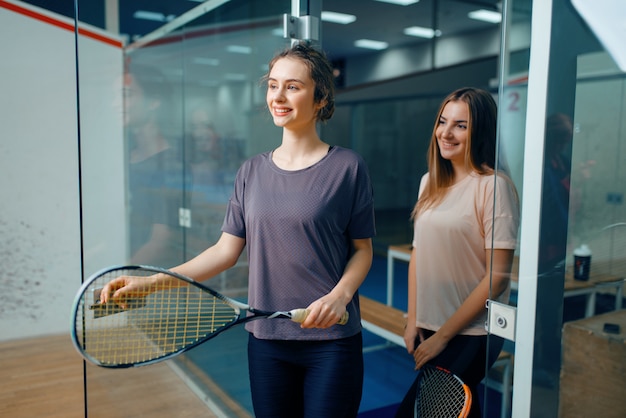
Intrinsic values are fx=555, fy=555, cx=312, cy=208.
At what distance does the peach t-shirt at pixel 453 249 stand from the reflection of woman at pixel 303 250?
1.44ft

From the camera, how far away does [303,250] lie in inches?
50.5

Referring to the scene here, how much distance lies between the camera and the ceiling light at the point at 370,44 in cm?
779

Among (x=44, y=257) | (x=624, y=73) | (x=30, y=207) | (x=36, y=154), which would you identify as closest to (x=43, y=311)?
(x=44, y=257)

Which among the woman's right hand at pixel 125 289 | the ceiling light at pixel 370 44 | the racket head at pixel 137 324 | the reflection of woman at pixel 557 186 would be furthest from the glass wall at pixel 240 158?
the ceiling light at pixel 370 44

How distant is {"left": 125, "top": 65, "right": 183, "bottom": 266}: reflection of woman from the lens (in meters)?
2.41

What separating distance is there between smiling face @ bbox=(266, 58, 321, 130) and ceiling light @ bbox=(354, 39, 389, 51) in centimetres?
677

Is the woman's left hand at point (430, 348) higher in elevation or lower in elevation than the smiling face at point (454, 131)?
lower

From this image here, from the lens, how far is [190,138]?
2721 mm

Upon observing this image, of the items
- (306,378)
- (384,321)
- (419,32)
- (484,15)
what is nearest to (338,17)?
(419,32)

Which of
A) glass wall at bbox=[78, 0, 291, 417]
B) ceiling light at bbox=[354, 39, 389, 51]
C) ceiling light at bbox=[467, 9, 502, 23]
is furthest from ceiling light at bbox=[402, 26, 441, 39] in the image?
glass wall at bbox=[78, 0, 291, 417]

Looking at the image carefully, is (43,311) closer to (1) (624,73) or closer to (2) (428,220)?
(2) (428,220)

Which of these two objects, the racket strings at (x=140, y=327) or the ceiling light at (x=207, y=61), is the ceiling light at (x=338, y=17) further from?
the racket strings at (x=140, y=327)

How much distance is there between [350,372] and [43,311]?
9.87ft

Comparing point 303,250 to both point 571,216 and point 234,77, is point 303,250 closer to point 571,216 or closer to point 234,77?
point 571,216
